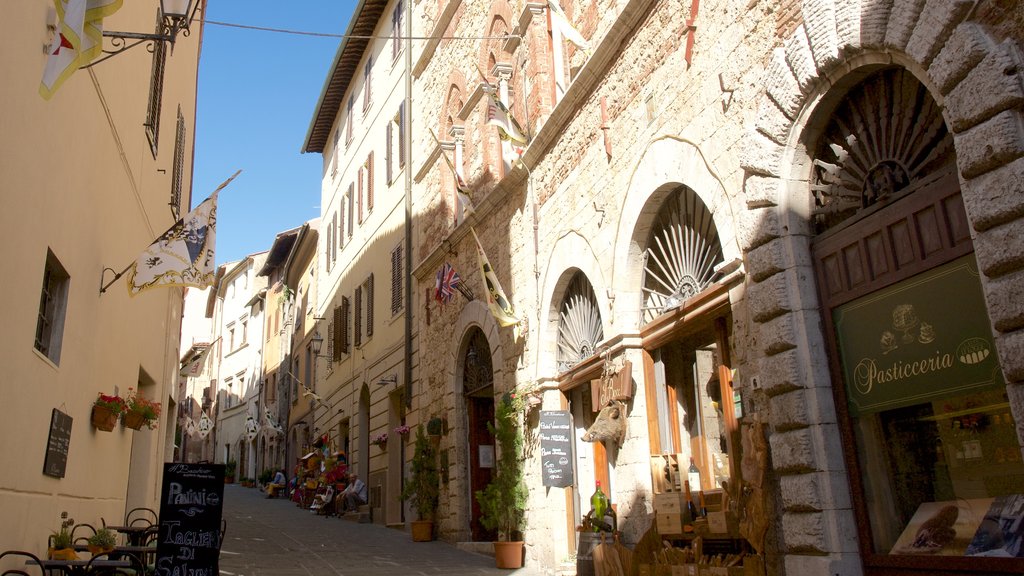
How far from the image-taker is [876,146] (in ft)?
17.9

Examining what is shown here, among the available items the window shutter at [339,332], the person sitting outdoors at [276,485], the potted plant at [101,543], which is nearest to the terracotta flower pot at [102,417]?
the potted plant at [101,543]

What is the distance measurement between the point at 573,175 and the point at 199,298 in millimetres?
40089

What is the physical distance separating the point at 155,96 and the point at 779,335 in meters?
7.70

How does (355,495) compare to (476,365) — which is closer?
(476,365)

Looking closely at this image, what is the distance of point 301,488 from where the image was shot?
22.2m

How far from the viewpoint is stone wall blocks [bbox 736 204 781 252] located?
5984mm

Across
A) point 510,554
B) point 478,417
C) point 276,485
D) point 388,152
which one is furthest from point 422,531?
point 276,485

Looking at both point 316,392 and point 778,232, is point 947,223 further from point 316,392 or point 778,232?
point 316,392

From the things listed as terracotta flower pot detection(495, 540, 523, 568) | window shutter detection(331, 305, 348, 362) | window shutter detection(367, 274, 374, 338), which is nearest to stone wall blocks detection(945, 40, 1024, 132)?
terracotta flower pot detection(495, 540, 523, 568)

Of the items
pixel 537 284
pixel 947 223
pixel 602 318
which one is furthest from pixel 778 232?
pixel 537 284

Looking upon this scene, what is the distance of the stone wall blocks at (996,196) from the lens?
4.12 metres

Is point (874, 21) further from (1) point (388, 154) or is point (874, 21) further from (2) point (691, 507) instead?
(1) point (388, 154)

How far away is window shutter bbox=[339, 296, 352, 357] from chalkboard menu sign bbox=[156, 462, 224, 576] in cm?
1511

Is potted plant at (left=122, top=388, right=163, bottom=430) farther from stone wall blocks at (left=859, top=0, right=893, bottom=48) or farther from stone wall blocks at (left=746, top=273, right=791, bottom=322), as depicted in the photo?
stone wall blocks at (left=859, top=0, right=893, bottom=48)
